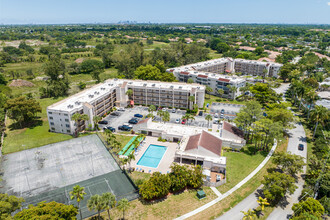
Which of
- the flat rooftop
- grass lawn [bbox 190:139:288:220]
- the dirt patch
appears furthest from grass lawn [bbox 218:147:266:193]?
the dirt patch

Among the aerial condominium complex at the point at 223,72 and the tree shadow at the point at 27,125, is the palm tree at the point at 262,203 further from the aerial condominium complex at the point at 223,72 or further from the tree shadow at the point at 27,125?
the tree shadow at the point at 27,125

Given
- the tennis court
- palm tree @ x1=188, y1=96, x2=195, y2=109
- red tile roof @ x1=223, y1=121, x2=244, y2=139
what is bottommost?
the tennis court

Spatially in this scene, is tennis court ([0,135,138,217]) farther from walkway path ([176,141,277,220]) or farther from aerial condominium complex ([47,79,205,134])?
aerial condominium complex ([47,79,205,134])

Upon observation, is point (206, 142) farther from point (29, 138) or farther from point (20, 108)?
point (20, 108)

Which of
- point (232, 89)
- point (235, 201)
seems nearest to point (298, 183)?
point (235, 201)

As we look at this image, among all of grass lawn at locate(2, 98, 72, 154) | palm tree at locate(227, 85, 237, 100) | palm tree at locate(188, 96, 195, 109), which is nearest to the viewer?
grass lawn at locate(2, 98, 72, 154)

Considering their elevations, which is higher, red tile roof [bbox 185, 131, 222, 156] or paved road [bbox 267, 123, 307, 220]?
red tile roof [bbox 185, 131, 222, 156]

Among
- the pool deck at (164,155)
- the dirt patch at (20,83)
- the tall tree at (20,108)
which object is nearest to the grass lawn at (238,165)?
the pool deck at (164,155)
